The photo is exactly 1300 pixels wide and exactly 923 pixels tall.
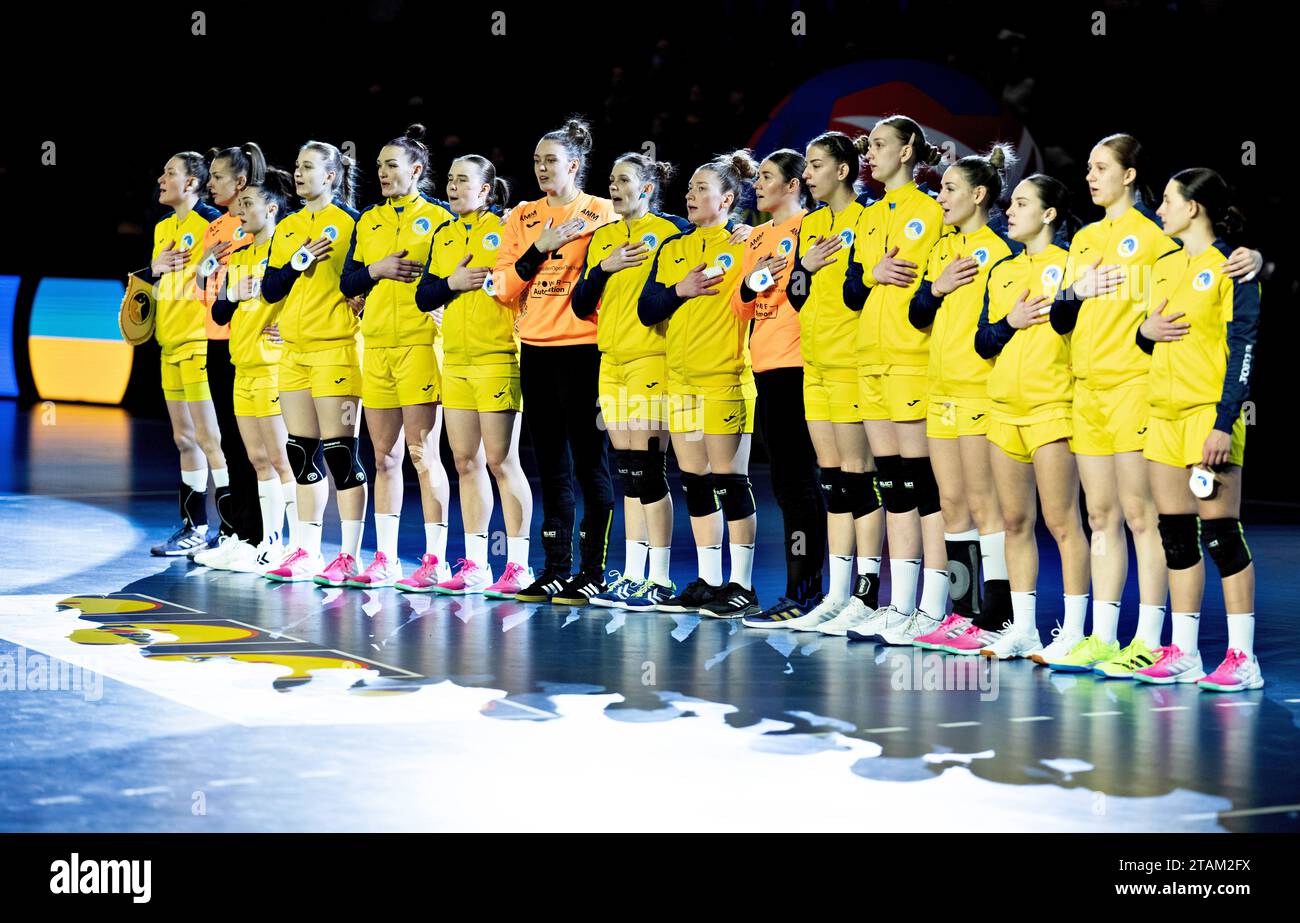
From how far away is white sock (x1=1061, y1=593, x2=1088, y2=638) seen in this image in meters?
6.28

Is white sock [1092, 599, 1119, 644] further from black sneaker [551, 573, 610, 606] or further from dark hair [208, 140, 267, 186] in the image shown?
dark hair [208, 140, 267, 186]

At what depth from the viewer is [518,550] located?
7.89m

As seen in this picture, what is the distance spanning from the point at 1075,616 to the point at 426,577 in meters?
2.96

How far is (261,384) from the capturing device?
8492 millimetres

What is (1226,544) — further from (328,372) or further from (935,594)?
(328,372)

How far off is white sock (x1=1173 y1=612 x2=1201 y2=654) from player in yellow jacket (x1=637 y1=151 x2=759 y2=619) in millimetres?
1968

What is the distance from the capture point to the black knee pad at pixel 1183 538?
5.82 meters

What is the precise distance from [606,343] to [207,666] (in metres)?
2.29

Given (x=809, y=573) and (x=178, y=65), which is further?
(x=178, y=65)

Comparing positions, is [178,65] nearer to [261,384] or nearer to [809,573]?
[261,384]
